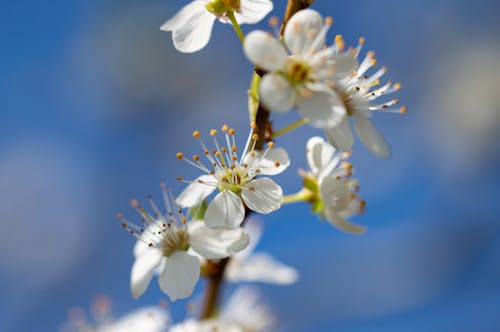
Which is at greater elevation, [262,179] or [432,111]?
[432,111]


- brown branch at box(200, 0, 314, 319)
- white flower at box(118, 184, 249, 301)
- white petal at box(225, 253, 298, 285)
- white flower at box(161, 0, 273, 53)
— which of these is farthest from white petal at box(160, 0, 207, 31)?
white petal at box(225, 253, 298, 285)

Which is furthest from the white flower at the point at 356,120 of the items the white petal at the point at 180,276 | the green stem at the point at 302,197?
the white petal at the point at 180,276

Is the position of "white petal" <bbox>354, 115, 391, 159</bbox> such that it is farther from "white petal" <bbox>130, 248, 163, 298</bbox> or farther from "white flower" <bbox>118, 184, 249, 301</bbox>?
"white petal" <bbox>130, 248, 163, 298</bbox>

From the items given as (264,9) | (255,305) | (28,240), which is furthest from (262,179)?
(28,240)

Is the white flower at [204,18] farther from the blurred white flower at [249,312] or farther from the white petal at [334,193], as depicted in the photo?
the blurred white flower at [249,312]

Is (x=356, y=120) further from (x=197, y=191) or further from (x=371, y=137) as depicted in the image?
(x=197, y=191)

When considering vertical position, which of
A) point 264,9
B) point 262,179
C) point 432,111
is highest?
point 432,111

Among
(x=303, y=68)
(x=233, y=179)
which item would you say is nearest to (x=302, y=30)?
(x=303, y=68)

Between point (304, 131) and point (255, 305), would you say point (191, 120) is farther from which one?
point (255, 305)

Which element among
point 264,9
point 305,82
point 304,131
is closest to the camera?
point 305,82
